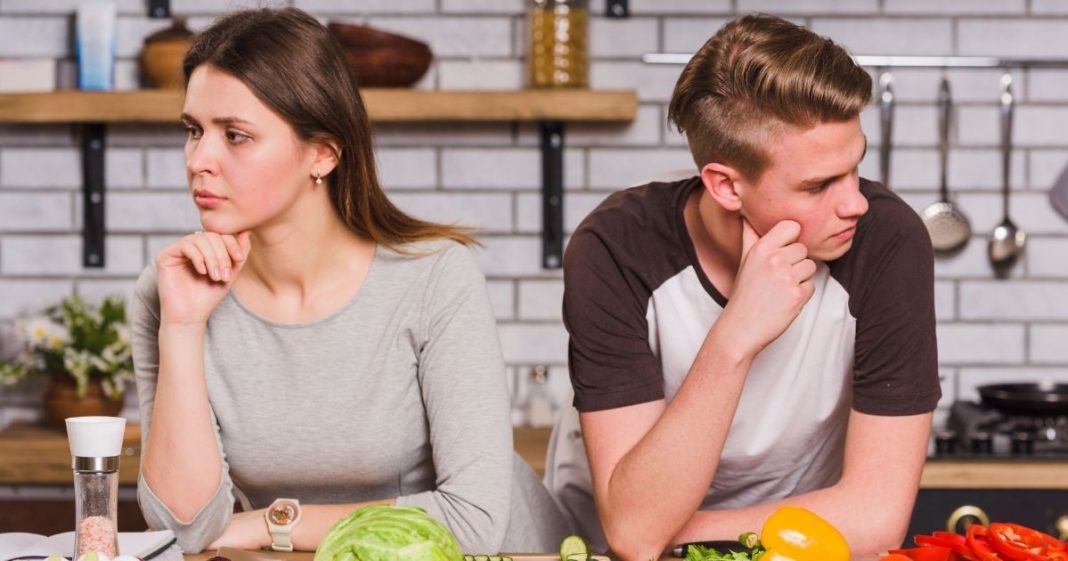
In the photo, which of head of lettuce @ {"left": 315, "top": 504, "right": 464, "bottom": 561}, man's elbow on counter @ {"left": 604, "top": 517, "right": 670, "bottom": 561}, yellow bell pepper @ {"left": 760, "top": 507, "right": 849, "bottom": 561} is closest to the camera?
head of lettuce @ {"left": 315, "top": 504, "right": 464, "bottom": 561}

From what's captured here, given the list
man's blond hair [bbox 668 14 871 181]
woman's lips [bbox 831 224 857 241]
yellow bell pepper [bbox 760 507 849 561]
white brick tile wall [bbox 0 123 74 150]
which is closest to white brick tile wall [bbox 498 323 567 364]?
white brick tile wall [bbox 0 123 74 150]

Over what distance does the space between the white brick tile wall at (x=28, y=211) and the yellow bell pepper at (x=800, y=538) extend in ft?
8.20

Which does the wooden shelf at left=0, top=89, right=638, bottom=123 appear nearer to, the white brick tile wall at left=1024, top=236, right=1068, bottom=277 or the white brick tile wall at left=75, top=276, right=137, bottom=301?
the white brick tile wall at left=75, top=276, right=137, bottom=301

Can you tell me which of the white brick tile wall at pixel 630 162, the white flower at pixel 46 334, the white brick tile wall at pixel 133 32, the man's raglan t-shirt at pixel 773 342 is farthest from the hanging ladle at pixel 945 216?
the white flower at pixel 46 334

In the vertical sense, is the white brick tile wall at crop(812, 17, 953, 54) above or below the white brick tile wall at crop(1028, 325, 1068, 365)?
above

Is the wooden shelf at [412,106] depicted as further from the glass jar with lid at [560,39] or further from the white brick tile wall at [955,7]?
the white brick tile wall at [955,7]

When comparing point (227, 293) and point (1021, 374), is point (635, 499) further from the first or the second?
point (1021, 374)

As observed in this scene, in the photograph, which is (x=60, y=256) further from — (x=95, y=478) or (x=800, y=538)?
(x=800, y=538)

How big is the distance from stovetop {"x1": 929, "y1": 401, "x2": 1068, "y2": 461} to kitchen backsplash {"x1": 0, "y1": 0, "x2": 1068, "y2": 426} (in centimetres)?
38

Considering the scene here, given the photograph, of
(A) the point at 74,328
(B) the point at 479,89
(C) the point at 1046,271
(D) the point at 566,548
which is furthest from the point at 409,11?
(D) the point at 566,548

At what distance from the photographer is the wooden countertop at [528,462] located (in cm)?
278

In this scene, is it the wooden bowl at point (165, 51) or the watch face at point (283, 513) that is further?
the wooden bowl at point (165, 51)

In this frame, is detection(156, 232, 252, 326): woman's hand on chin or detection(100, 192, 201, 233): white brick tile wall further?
detection(100, 192, 201, 233): white brick tile wall

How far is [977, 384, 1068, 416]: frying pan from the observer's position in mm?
2900
